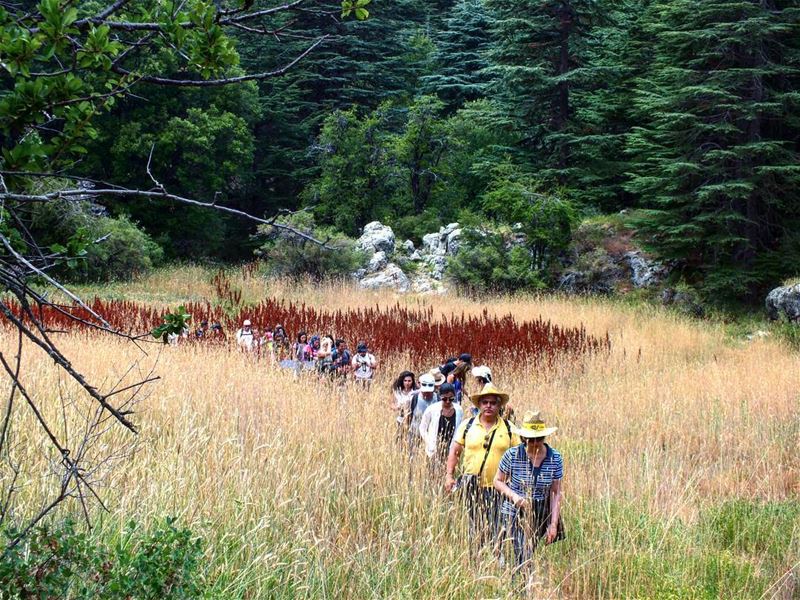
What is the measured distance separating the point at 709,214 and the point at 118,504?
17.1 meters

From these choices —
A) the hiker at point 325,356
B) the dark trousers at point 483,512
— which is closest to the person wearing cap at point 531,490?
the dark trousers at point 483,512

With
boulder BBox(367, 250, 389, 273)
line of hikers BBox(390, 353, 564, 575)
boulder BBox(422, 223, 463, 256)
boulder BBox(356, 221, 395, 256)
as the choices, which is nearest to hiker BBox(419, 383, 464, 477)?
line of hikers BBox(390, 353, 564, 575)

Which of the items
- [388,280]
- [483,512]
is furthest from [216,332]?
[388,280]

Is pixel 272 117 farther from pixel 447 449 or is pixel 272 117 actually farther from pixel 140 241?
pixel 447 449

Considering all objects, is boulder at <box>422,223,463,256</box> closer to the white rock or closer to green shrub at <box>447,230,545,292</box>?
the white rock

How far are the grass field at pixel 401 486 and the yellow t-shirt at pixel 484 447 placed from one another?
11.3 inches

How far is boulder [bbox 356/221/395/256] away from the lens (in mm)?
25156

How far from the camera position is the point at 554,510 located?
4621 mm

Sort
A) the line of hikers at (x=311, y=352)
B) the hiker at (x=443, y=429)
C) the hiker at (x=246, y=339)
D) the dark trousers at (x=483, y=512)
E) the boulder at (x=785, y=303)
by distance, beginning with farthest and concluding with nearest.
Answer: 1. the boulder at (x=785, y=303)
2. the hiker at (x=246, y=339)
3. the line of hikers at (x=311, y=352)
4. the hiker at (x=443, y=429)
5. the dark trousers at (x=483, y=512)

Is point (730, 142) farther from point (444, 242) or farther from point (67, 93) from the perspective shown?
point (67, 93)

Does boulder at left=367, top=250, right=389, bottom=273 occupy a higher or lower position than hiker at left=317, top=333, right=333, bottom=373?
higher

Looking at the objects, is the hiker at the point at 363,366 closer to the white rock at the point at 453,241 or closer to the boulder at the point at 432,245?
the white rock at the point at 453,241

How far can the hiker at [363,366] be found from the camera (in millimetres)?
9445

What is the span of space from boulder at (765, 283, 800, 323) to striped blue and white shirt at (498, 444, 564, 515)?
45.1 ft
